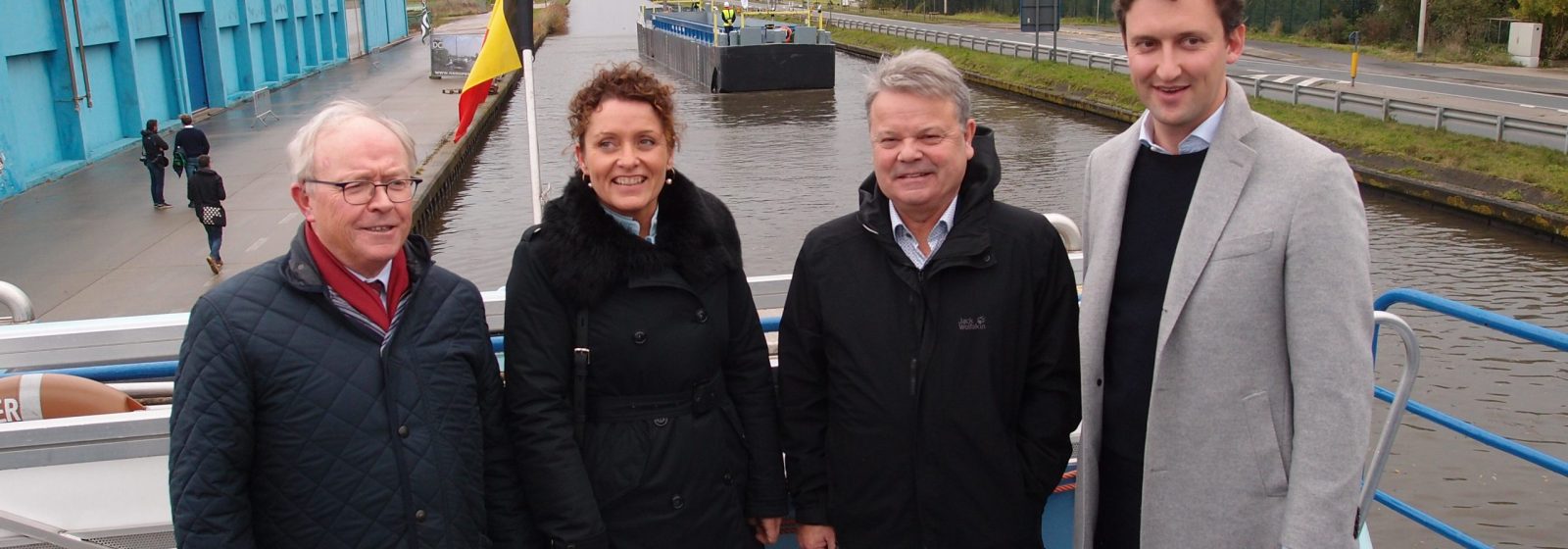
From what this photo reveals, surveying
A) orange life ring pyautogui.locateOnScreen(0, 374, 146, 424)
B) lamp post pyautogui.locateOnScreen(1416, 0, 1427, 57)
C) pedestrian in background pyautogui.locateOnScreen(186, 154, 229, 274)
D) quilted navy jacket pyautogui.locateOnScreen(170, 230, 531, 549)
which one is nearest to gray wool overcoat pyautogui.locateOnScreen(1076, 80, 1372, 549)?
quilted navy jacket pyautogui.locateOnScreen(170, 230, 531, 549)

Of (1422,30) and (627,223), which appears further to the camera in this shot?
(1422,30)

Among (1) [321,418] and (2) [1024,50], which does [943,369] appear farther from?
(2) [1024,50]

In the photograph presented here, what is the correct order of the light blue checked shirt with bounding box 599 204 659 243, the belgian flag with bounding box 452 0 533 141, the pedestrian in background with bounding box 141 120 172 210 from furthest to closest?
the pedestrian in background with bounding box 141 120 172 210, the belgian flag with bounding box 452 0 533 141, the light blue checked shirt with bounding box 599 204 659 243

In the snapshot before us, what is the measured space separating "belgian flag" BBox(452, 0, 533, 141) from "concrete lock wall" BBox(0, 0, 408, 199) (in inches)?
470

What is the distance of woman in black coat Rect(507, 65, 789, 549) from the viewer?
2531 millimetres

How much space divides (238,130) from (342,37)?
21301 mm

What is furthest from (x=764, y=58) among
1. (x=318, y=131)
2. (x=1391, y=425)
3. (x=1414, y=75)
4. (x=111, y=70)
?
(x=318, y=131)

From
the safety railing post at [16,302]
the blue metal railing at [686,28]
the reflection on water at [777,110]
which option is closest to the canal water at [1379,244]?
the reflection on water at [777,110]

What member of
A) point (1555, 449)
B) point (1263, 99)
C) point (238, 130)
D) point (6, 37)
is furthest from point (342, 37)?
point (1555, 449)

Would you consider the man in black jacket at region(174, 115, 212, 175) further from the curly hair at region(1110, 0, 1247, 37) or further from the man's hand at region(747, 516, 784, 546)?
the curly hair at region(1110, 0, 1247, 37)

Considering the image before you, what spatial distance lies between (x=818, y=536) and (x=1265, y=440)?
3.38 feet

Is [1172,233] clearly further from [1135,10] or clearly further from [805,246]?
[805,246]

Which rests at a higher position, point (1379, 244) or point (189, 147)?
point (189, 147)

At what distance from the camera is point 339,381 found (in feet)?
7.49
